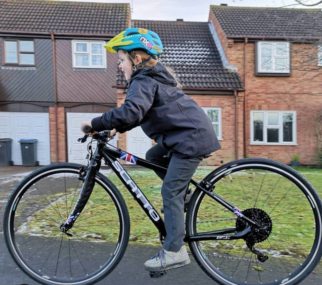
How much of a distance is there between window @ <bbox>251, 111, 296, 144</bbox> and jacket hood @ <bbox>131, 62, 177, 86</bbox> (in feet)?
57.0

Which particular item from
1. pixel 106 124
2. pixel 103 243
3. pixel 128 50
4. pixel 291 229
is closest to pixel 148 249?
pixel 103 243

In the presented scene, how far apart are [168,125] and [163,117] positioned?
0.23 feet

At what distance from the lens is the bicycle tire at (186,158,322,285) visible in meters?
3.23

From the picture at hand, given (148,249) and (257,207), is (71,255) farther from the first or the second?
(257,207)

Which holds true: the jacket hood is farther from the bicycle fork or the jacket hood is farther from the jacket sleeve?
the bicycle fork

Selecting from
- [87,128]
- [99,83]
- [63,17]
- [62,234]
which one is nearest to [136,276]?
[62,234]

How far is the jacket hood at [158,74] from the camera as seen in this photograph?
310cm

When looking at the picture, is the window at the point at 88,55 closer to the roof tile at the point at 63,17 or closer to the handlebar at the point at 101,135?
the roof tile at the point at 63,17

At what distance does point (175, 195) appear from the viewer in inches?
125

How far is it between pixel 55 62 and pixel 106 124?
18298 mm

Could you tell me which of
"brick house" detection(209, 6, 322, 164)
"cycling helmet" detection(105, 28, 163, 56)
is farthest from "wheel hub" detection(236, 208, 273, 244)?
"brick house" detection(209, 6, 322, 164)

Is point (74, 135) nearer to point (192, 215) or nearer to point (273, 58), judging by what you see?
point (273, 58)

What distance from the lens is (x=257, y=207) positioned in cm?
344

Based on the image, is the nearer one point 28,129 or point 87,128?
point 87,128
